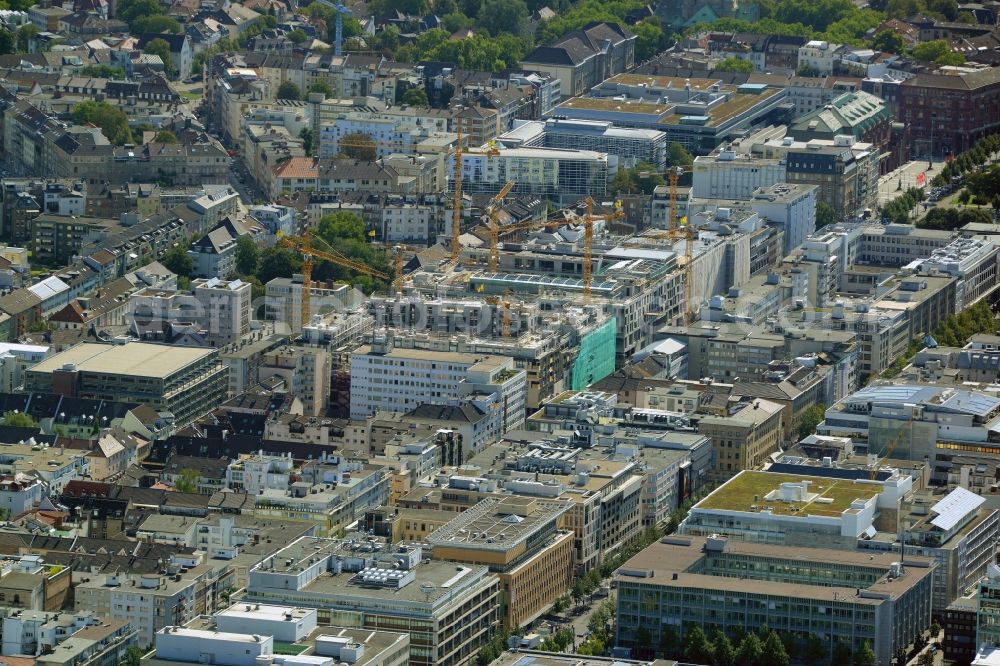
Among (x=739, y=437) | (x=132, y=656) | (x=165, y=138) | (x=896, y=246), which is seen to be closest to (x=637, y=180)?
(x=896, y=246)

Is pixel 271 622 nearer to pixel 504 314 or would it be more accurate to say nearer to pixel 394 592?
pixel 394 592

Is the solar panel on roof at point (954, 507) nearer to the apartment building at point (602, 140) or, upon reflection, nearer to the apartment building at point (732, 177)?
the apartment building at point (732, 177)

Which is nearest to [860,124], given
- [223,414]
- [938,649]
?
[223,414]

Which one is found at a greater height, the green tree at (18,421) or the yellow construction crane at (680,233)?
the yellow construction crane at (680,233)

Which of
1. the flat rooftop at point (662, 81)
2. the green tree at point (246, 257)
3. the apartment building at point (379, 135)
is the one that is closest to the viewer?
the green tree at point (246, 257)

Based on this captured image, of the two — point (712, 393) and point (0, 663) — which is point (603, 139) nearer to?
point (712, 393)

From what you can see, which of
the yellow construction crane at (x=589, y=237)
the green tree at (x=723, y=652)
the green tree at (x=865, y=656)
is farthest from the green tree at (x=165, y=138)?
A: the green tree at (x=865, y=656)

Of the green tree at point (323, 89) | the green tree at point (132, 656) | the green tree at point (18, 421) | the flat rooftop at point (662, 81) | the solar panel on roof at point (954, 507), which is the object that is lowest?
the green tree at point (132, 656)

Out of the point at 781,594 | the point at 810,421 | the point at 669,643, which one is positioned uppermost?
the point at 781,594
